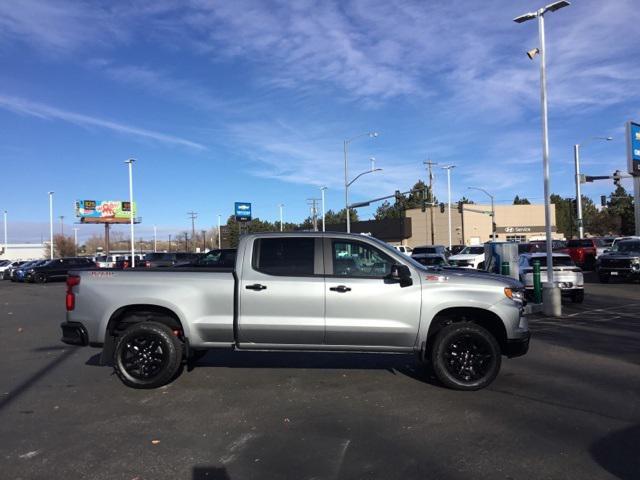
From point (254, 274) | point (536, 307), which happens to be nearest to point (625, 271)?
point (536, 307)

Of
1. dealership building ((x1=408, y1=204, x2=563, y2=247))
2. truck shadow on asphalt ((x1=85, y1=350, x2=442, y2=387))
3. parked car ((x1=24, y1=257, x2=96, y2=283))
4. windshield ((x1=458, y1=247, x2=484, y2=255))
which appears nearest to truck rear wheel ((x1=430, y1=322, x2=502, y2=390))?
truck shadow on asphalt ((x1=85, y1=350, x2=442, y2=387))

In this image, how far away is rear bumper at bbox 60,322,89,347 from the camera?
6961mm

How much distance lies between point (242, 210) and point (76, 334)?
78991 mm

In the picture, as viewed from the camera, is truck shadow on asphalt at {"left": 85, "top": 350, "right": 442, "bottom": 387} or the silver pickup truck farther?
truck shadow on asphalt at {"left": 85, "top": 350, "right": 442, "bottom": 387}

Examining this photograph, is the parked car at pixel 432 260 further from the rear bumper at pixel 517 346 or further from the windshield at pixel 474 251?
the rear bumper at pixel 517 346

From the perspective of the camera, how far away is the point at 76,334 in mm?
6992

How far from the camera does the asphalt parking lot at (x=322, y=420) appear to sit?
4.48m

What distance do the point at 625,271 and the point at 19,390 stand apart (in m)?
23.1

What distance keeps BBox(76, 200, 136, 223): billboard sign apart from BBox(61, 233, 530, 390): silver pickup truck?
272 ft

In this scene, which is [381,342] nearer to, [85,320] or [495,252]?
[85,320]

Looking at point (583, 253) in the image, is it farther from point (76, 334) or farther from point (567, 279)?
point (76, 334)

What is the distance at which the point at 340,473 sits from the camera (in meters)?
4.34

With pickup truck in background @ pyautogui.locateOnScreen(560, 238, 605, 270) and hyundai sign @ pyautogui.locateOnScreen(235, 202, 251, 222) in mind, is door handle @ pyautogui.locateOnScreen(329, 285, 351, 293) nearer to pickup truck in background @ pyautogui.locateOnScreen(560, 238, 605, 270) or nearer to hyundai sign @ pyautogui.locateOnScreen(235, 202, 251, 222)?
pickup truck in background @ pyautogui.locateOnScreen(560, 238, 605, 270)

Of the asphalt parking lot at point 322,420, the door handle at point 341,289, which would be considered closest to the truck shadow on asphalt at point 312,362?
→ the asphalt parking lot at point 322,420
